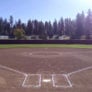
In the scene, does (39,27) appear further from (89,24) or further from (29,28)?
(89,24)

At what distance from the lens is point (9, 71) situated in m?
14.2

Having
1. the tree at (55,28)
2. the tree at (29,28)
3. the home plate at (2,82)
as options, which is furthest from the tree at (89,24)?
the home plate at (2,82)

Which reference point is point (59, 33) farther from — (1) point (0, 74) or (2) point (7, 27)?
(1) point (0, 74)

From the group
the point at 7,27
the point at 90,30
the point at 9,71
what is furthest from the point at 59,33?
the point at 9,71

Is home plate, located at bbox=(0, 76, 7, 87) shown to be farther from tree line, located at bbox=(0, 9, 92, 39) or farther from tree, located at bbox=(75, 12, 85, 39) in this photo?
tree line, located at bbox=(0, 9, 92, 39)

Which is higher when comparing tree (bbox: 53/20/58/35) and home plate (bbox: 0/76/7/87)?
tree (bbox: 53/20/58/35)

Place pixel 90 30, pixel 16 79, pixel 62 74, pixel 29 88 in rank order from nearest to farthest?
1. pixel 29 88
2. pixel 16 79
3. pixel 62 74
4. pixel 90 30

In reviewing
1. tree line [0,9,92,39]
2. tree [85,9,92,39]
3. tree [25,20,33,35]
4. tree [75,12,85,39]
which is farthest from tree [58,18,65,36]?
tree [85,9,92,39]

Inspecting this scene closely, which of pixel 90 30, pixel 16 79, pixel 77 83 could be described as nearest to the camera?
pixel 77 83

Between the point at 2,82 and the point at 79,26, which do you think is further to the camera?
the point at 79,26

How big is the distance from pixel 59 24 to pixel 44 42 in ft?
212

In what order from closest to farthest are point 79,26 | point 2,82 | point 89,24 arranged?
point 2,82 → point 89,24 → point 79,26

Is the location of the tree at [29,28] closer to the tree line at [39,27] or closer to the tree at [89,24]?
the tree line at [39,27]

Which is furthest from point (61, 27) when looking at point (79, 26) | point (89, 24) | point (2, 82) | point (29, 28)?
point (2, 82)
